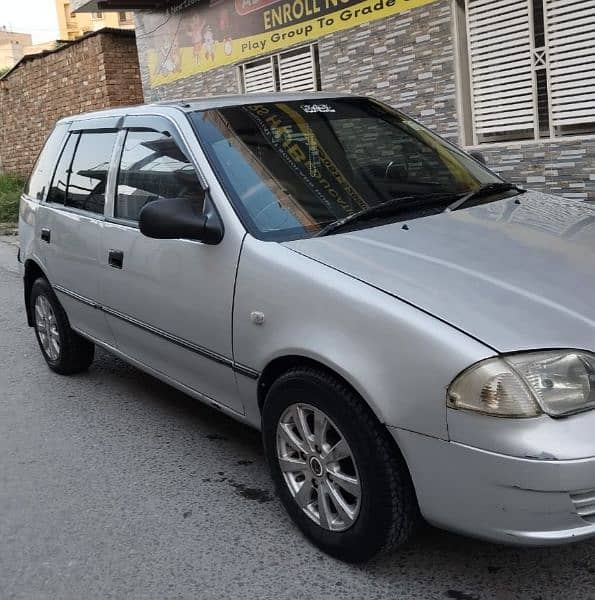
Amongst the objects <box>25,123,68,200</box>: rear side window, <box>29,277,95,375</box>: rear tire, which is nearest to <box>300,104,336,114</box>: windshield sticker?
<box>25,123,68,200</box>: rear side window

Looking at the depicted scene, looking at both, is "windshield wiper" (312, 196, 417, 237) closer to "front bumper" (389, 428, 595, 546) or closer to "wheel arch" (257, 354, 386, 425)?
"wheel arch" (257, 354, 386, 425)

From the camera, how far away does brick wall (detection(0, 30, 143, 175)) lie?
15.7 meters

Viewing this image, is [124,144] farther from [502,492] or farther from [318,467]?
[502,492]

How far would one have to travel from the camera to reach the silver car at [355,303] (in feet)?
7.92

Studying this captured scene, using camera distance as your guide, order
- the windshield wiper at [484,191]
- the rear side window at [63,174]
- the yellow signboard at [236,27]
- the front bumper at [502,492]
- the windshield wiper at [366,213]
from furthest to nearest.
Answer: the yellow signboard at [236,27], the rear side window at [63,174], the windshield wiper at [484,191], the windshield wiper at [366,213], the front bumper at [502,492]

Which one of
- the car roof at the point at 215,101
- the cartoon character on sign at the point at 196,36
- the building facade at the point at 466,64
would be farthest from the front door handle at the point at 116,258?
the cartoon character on sign at the point at 196,36

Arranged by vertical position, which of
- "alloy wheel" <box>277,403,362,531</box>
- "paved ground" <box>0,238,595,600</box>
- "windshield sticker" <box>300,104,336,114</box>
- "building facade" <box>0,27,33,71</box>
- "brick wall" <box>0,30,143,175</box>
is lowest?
"paved ground" <box>0,238,595,600</box>

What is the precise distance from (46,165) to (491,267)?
3.79 metres

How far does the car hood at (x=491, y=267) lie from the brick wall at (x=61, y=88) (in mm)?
13549

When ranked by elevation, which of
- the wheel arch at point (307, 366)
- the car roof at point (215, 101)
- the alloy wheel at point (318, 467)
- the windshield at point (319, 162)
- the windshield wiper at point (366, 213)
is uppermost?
the car roof at point (215, 101)

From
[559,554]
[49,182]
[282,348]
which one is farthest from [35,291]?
[559,554]

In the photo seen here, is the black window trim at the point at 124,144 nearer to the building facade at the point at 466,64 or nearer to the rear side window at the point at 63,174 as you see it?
the rear side window at the point at 63,174

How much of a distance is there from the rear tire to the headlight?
11.7ft

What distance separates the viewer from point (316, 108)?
418 cm
